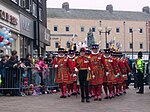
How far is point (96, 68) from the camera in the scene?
559 inches

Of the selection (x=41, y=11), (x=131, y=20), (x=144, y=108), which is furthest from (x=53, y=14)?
(x=144, y=108)

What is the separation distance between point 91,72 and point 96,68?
38cm

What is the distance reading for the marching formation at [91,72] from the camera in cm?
1382

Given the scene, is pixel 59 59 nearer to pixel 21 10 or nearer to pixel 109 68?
pixel 109 68

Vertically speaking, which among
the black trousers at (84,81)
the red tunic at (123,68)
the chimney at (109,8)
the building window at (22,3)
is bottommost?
the black trousers at (84,81)

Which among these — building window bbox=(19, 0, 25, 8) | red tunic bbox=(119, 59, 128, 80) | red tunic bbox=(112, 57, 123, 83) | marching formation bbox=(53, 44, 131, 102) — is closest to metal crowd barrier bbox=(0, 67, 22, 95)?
marching formation bbox=(53, 44, 131, 102)

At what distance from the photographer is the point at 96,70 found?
560 inches

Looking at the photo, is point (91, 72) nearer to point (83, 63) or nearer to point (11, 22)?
point (83, 63)

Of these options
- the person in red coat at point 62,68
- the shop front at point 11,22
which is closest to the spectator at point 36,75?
the person in red coat at point 62,68

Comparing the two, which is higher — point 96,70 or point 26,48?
point 26,48

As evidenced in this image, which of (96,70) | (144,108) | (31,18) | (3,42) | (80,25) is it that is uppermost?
(80,25)

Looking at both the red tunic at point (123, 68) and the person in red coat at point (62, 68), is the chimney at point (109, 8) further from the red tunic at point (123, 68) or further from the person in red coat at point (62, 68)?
the person in red coat at point (62, 68)

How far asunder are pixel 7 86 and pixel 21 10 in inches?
567

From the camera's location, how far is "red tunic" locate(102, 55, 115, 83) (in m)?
14.5
